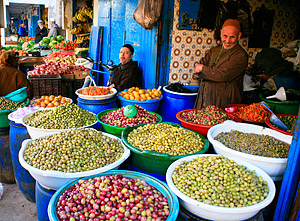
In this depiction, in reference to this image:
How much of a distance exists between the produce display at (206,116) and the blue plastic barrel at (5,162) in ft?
7.77

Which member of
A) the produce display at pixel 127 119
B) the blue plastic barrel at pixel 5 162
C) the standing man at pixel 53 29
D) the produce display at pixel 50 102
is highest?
the standing man at pixel 53 29

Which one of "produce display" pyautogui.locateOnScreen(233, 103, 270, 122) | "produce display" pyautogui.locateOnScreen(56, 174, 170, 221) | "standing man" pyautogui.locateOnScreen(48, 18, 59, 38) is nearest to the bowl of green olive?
"produce display" pyautogui.locateOnScreen(56, 174, 170, 221)

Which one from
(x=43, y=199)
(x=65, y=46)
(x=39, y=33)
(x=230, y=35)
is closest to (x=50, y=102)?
(x=43, y=199)

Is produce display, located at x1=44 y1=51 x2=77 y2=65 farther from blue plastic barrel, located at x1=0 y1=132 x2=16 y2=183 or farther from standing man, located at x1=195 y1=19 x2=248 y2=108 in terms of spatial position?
standing man, located at x1=195 y1=19 x2=248 y2=108

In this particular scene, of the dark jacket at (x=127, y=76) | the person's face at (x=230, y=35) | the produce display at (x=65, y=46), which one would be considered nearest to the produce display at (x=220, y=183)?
the person's face at (x=230, y=35)

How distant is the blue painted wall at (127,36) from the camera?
163 inches

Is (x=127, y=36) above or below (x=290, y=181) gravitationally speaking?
above

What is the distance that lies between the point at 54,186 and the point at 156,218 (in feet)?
3.00

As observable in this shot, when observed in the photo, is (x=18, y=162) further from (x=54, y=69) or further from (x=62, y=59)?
(x=62, y=59)

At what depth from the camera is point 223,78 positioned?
3.18 meters

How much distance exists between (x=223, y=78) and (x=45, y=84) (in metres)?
3.51

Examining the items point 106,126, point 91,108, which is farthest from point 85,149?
point 91,108

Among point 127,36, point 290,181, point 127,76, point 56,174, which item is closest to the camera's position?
point 290,181

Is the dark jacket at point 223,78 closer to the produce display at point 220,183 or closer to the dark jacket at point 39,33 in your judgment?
the produce display at point 220,183
